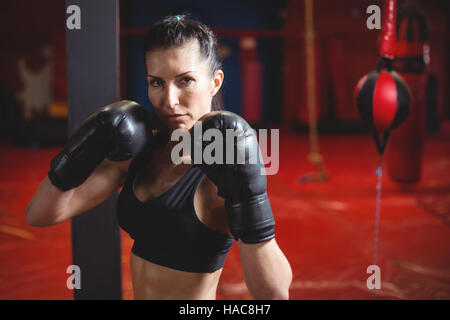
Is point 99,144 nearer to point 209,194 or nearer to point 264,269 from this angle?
point 209,194

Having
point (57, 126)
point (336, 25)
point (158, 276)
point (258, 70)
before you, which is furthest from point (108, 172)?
point (336, 25)

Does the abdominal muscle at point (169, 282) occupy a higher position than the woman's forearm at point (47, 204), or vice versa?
the woman's forearm at point (47, 204)

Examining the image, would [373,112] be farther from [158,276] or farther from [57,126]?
[57,126]

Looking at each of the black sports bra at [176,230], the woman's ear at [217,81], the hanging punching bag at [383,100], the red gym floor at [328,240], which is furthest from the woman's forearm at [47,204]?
the hanging punching bag at [383,100]

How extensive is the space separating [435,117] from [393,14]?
23.1ft

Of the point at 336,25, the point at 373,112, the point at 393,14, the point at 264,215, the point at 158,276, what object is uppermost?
the point at 336,25

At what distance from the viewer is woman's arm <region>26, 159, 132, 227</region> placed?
1141mm

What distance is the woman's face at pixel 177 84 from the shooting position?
1.04m

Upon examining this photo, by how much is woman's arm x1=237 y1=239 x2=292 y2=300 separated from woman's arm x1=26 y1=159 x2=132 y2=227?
471 mm

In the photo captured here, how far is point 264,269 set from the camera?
0.94 m

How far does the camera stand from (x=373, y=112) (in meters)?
1.81

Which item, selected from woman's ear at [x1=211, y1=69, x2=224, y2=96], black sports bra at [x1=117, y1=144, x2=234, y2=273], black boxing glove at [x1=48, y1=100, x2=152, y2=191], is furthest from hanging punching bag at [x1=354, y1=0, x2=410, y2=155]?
black boxing glove at [x1=48, y1=100, x2=152, y2=191]

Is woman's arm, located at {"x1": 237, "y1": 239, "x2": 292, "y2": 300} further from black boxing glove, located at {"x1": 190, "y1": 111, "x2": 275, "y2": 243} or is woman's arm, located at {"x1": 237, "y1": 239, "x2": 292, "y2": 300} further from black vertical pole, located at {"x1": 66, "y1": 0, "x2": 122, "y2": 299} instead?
black vertical pole, located at {"x1": 66, "y1": 0, "x2": 122, "y2": 299}

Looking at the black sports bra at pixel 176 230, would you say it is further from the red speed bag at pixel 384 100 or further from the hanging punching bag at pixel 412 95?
the hanging punching bag at pixel 412 95
